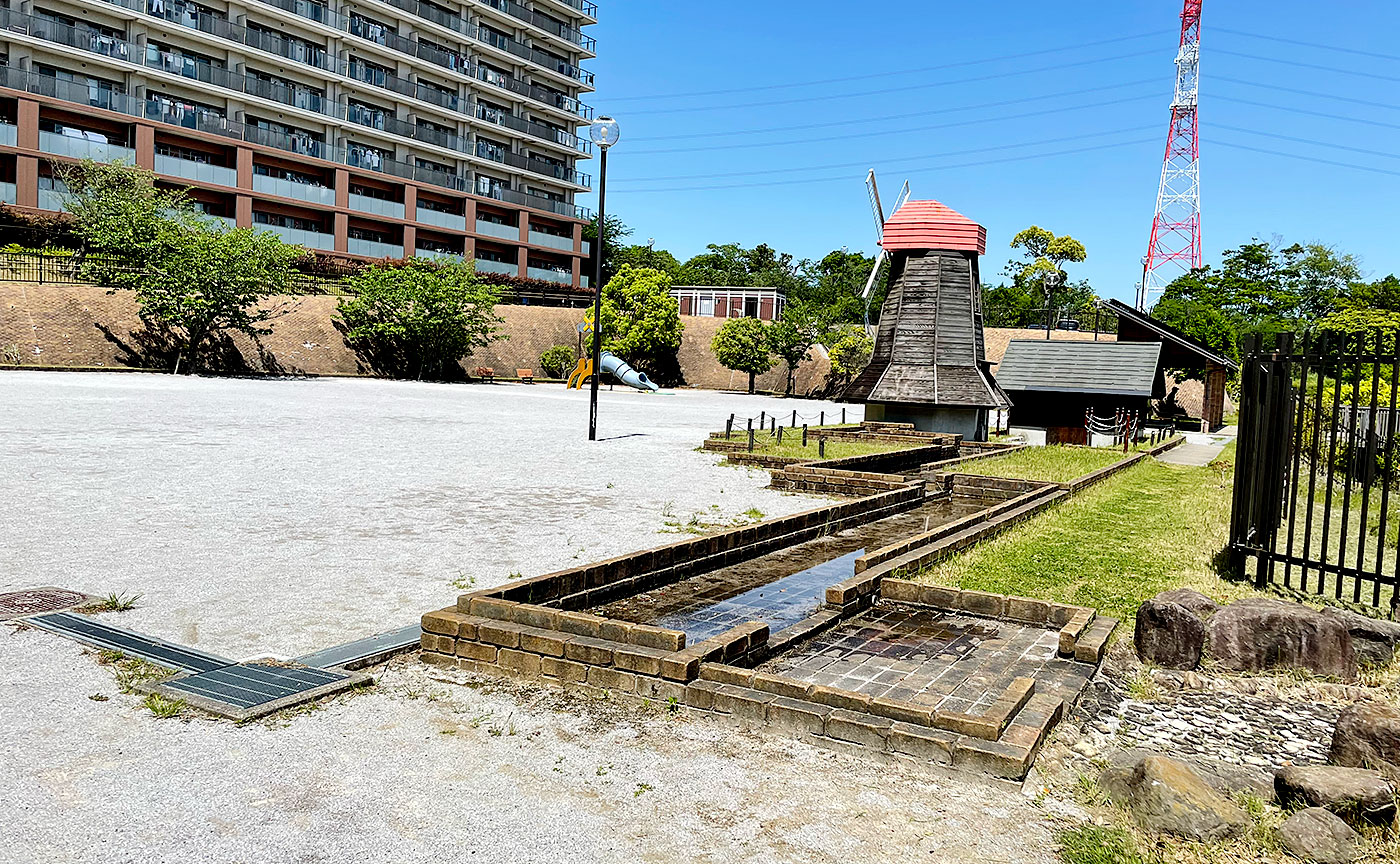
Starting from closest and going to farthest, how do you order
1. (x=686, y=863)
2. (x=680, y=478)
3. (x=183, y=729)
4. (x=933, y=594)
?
1. (x=686, y=863)
2. (x=183, y=729)
3. (x=933, y=594)
4. (x=680, y=478)

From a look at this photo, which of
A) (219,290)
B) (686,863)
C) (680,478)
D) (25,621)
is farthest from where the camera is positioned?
(219,290)

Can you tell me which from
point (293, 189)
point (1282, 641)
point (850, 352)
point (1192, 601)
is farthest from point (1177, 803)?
point (293, 189)

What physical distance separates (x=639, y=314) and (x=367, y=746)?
5077cm

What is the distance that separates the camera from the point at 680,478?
15.4 m

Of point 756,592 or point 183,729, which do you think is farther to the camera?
point 756,592

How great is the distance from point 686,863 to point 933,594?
4603mm

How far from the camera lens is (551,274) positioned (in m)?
66.9

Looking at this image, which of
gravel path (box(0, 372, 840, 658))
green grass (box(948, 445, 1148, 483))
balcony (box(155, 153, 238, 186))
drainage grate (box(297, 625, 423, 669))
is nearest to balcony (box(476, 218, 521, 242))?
balcony (box(155, 153, 238, 186))

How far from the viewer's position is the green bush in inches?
2117

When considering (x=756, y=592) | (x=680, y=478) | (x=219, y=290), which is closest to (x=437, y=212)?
(x=219, y=290)

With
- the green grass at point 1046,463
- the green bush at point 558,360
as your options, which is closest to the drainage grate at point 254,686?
the green grass at point 1046,463

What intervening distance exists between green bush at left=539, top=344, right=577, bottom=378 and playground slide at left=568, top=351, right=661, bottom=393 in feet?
5.22

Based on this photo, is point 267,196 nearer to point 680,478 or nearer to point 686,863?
point 680,478

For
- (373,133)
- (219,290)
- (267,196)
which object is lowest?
(219,290)
